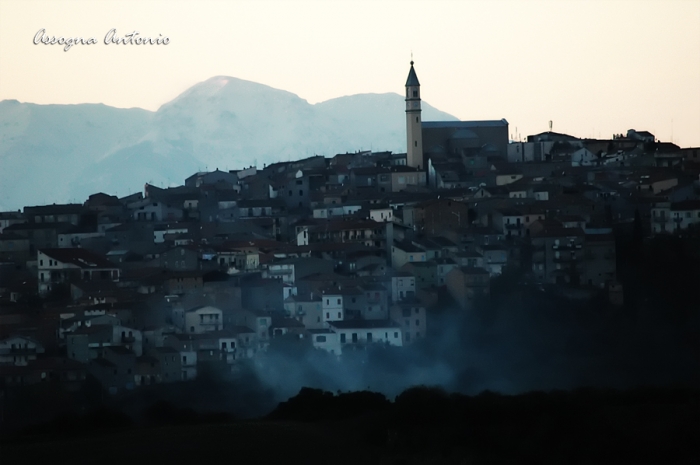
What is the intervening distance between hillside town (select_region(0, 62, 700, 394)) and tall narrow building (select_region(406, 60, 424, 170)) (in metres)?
0.06

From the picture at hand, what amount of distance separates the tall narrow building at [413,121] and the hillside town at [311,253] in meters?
0.06

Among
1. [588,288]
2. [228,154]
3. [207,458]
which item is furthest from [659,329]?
[228,154]

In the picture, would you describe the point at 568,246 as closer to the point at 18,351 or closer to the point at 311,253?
the point at 311,253

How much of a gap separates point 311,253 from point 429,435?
15032 millimetres

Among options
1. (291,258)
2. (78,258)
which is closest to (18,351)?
(78,258)

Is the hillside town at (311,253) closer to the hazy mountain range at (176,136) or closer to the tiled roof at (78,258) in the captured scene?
the tiled roof at (78,258)

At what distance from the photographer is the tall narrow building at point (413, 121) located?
50.8 metres

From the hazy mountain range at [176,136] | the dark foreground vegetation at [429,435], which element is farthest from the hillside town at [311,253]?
the hazy mountain range at [176,136]

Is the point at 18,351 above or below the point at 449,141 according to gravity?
below

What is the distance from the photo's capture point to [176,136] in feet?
291

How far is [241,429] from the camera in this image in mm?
25078

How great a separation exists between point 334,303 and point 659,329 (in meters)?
7.13

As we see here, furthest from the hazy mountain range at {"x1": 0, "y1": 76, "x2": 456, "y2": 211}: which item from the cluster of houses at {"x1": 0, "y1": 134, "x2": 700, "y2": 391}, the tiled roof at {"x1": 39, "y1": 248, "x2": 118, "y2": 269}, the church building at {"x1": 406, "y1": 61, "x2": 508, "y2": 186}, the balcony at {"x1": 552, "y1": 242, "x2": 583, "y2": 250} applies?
the balcony at {"x1": 552, "y1": 242, "x2": 583, "y2": 250}

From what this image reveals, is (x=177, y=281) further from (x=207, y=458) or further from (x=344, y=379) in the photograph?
(x=207, y=458)
